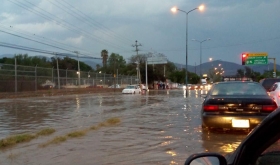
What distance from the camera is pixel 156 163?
662cm

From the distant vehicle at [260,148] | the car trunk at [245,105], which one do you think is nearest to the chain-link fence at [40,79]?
the car trunk at [245,105]

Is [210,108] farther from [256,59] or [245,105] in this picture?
[256,59]

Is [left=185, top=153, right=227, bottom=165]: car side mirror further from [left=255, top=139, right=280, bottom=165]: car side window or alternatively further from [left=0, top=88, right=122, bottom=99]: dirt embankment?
[left=0, top=88, right=122, bottom=99]: dirt embankment

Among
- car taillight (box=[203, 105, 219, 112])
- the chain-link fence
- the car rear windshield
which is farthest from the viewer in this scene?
the chain-link fence

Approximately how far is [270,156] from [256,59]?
56.9 meters

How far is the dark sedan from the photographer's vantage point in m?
8.48

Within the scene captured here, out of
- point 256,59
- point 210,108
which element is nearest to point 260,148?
point 210,108

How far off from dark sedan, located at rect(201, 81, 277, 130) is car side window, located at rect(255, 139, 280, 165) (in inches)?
255

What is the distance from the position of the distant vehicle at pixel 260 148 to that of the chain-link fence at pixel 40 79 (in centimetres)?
3869

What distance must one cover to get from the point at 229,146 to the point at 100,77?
56453 mm

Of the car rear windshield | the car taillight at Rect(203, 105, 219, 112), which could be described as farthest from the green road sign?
the car taillight at Rect(203, 105, 219, 112)

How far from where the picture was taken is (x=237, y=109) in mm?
8602

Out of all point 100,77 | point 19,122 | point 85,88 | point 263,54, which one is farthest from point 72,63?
point 19,122

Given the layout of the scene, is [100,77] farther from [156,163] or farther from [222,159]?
[222,159]
